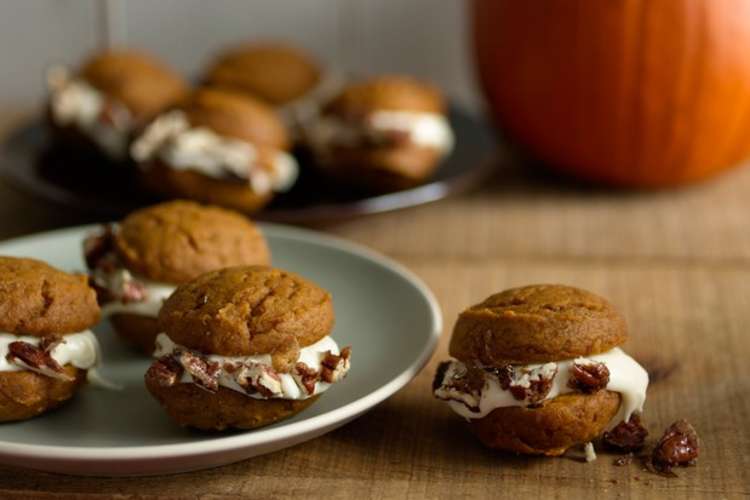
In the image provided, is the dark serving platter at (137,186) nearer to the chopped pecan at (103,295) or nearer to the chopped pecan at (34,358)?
the chopped pecan at (103,295)

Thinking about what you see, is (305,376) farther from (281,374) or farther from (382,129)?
(382,129)

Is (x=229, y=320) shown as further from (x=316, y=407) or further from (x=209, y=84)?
(x=209, y=84)

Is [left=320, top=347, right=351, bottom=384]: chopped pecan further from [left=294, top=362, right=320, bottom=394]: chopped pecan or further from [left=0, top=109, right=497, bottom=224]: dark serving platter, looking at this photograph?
[left=0, top=109, right=497, bottom=224]: dark serving platter

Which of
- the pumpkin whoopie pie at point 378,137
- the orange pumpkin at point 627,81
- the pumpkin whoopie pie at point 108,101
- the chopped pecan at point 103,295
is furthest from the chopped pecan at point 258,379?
the orange pumpkin at point 627,81

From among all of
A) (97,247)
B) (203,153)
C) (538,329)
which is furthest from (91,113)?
(538,329)

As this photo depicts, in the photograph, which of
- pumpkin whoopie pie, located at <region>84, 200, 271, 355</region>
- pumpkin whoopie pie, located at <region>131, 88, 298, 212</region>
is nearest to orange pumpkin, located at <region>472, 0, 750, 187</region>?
pumpkin whoopie pie, located at <region>131, 88, 298, 212</region>

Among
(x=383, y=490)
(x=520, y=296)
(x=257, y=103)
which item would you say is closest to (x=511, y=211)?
(x=257, y=103)
